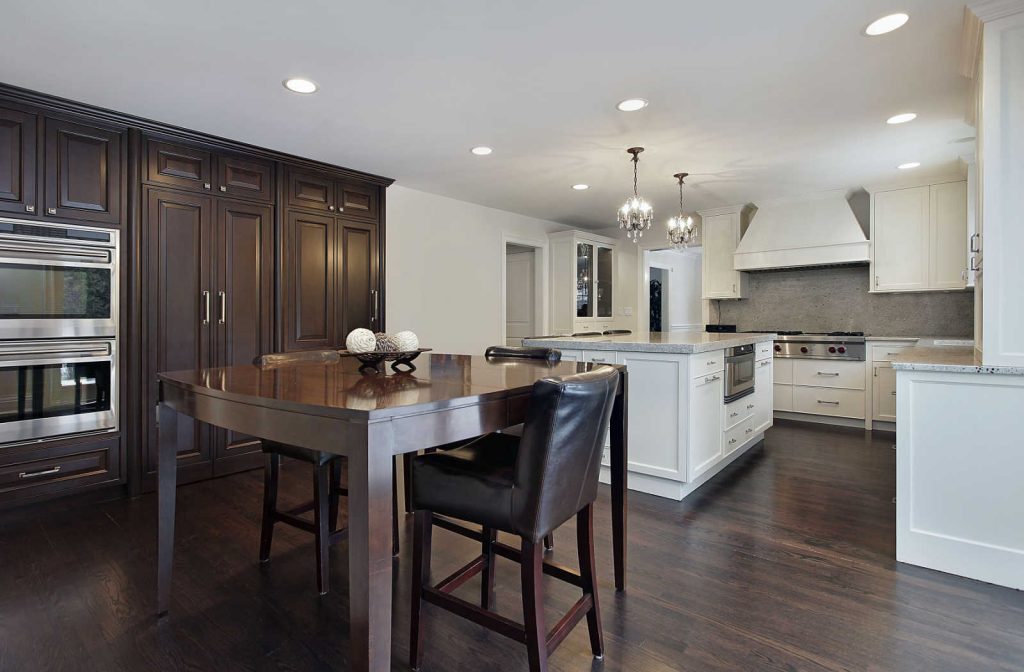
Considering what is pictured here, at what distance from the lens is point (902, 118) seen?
3.21m

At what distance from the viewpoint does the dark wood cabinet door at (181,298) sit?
3160 mm

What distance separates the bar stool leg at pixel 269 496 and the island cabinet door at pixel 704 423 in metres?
1.98

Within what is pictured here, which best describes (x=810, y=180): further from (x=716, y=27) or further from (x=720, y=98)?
(x=716, y=27)

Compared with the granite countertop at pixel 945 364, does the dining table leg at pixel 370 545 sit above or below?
below

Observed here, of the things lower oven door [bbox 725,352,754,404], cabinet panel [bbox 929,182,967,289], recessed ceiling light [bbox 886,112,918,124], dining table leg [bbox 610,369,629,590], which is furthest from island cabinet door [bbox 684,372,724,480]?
cabinet panel [bbox 929,182,967,289]

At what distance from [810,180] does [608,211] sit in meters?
2.05

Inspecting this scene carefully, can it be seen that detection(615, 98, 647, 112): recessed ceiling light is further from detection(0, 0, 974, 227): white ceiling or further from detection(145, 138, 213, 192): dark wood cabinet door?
detection(145, 138, 213, 192): dark wood cabinet door

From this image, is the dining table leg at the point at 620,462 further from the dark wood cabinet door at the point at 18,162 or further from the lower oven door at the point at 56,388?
the dark wood cabinet door at the point at 18,162

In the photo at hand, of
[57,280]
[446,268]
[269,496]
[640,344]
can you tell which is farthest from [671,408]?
[57,280]

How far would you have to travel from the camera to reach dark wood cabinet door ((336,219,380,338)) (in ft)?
13.6

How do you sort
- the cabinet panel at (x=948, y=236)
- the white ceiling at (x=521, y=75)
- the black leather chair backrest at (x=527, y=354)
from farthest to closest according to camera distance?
the cabinet panel at (x=948, y=236), the black leather chair backrest at (x=527, y=354), the white ceiling at (x=521, y=75)

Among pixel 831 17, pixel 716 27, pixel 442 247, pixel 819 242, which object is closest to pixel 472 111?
pixel 716 27

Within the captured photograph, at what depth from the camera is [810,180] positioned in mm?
4648

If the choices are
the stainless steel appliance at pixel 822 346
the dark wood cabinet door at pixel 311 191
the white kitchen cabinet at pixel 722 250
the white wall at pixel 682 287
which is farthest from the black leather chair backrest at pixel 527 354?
the white wall at pixel 682 287
